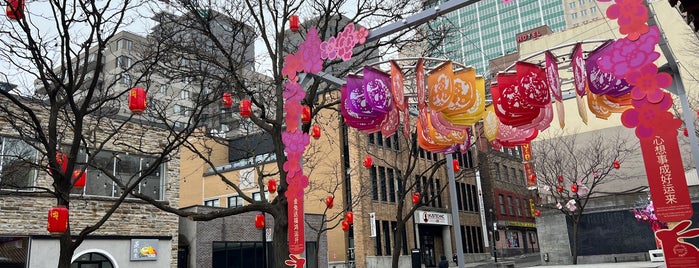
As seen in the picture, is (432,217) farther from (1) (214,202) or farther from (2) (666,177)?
(2) (666,177)

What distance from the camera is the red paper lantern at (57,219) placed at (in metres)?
9.62

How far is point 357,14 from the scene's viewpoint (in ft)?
43.0

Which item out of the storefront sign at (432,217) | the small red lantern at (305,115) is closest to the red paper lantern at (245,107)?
the small red lantern at (305,115)

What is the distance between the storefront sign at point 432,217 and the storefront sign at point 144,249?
20.4 m

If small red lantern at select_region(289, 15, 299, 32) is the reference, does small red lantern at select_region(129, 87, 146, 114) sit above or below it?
below

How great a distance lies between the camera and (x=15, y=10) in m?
9.30

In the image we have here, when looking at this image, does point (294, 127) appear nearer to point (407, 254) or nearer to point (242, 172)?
point (242, 172)

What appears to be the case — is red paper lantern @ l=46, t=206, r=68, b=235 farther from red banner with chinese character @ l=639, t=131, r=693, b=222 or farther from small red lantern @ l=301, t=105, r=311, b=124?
red banner with chinese character @ l=639, t=131, r=693, b=222

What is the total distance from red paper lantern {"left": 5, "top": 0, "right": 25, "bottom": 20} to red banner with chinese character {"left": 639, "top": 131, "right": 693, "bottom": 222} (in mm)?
10208

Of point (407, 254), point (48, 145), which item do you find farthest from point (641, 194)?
point (48, 145)

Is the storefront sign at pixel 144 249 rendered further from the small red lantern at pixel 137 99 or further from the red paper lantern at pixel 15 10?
the red paper lantern at pixel 15 10

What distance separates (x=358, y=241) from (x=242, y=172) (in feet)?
28.6

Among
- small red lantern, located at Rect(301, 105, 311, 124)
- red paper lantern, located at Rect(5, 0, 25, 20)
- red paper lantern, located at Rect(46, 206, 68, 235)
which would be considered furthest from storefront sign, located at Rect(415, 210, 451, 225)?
red paper lantern, located at Rect(5, 0, 25, 20)

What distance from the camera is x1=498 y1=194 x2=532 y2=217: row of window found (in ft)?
163
